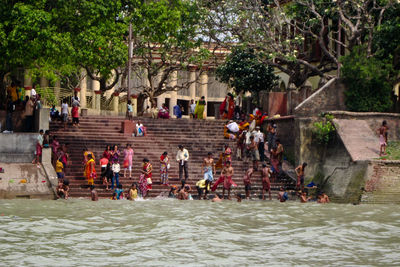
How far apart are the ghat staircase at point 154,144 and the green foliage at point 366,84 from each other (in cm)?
448

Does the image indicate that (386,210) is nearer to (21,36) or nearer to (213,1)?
(21,36)

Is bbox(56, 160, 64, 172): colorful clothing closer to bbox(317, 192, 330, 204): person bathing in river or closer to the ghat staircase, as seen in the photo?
the ghat staircase

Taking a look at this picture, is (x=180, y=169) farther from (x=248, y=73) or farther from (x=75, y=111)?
(x=248, y=73)

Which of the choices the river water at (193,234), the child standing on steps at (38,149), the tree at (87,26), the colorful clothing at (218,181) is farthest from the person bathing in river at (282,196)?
the tree at (87,26)

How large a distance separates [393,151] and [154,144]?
9367 mm

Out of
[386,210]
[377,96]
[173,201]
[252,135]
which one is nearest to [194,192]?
[173,201]

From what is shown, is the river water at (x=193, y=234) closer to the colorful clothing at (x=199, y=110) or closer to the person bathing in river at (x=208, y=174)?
the person bathing in river at (x=208, y=174)

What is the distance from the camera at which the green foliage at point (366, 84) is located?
27.3 metres

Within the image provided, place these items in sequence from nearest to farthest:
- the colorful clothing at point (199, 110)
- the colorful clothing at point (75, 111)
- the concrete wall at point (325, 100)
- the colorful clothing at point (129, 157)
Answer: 1. the colorful clothing at point (129, 157)
2. the concrete wall at point (325, 100)
3. the colorful clothing at point (75, 111)
4. the colorful clothing at point (199, 110)

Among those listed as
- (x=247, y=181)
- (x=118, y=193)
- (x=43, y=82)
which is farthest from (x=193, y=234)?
(x=43, y=82)

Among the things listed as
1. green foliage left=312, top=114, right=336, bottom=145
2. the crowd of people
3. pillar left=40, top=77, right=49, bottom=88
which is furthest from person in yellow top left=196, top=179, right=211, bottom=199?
pillar left=40, top=77, right=49, bottom=88

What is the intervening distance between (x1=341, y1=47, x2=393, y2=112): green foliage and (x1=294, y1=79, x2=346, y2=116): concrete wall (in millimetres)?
283

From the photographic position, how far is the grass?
77.9ft

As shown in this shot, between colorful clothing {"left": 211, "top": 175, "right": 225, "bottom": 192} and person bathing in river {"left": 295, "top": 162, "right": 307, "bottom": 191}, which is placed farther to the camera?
person bathing in river {"left": 295, "top": 162, "right": 307, "bottom": 191}
